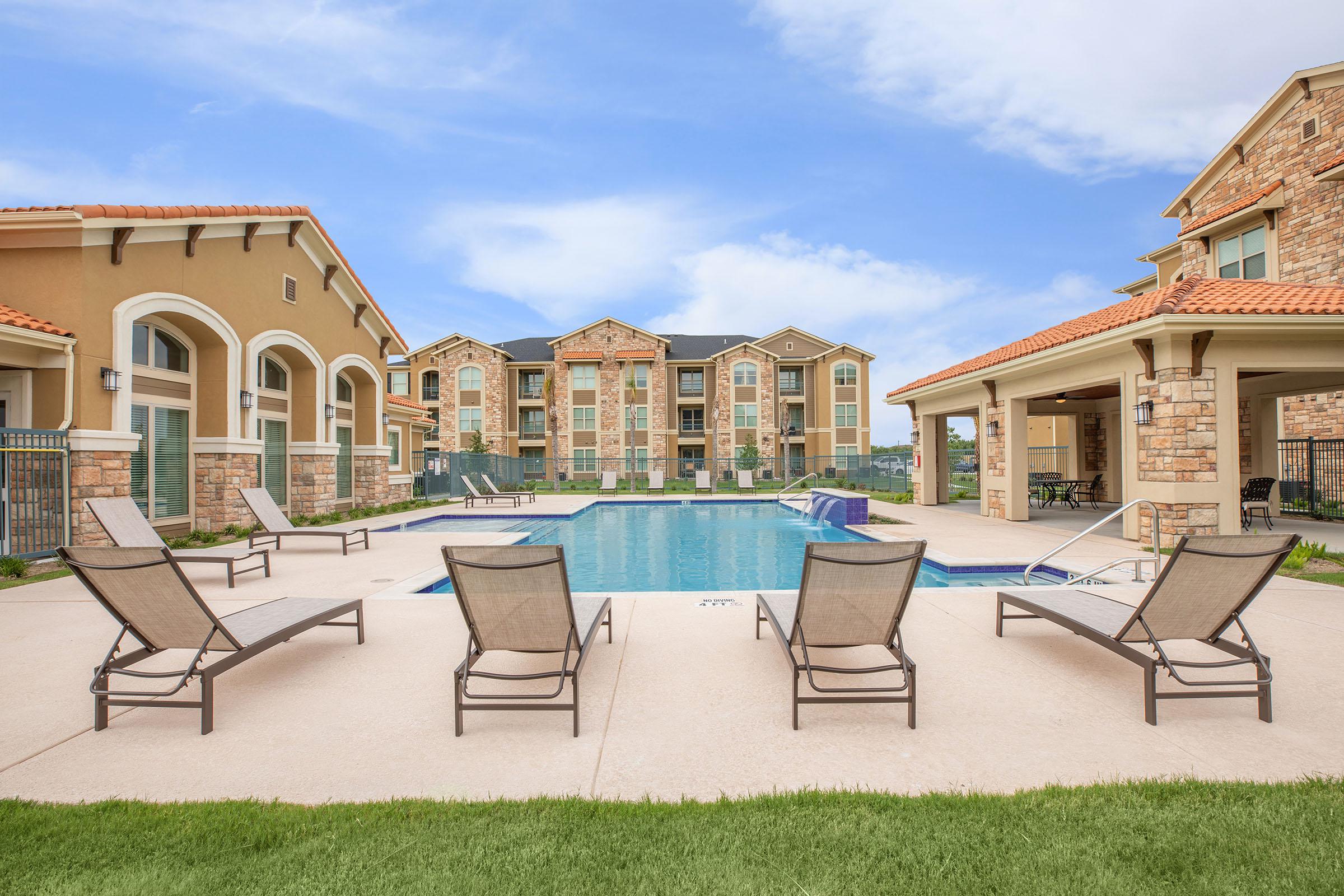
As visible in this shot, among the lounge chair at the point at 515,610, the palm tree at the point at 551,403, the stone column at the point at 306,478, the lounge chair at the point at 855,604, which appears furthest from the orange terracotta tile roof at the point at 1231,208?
the palm tree at the point at 551,403

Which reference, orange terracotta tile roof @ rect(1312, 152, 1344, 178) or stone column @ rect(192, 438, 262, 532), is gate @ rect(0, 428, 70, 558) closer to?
stone column @ rect(192, 438, 262, 532)

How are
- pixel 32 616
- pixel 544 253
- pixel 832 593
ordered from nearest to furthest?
pixel 832 593, pixel 32 616, pixel 544 253

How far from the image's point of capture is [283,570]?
840cm

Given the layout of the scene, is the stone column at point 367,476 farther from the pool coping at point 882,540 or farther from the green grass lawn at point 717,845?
the green grass lawn at point 717,845

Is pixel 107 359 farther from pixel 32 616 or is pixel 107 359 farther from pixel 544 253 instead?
pixel 544 253

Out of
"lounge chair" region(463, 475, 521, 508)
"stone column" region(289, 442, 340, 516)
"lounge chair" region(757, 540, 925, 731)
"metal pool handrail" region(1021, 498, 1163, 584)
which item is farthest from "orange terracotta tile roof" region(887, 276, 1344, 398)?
"stone column" region(289, 442, 340, 516)

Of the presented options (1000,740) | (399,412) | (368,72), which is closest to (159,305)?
(368,72)

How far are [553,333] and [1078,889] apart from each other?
45264 mm

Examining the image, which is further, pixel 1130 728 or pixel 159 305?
pixel 159 305

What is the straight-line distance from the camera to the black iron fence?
49.9 ft

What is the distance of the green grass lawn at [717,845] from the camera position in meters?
2.09

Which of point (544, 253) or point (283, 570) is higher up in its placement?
point (544, 253)

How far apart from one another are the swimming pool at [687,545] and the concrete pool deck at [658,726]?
2.86 meters

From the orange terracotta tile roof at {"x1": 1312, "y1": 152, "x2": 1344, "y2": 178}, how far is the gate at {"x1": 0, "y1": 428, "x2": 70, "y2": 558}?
24.4m
